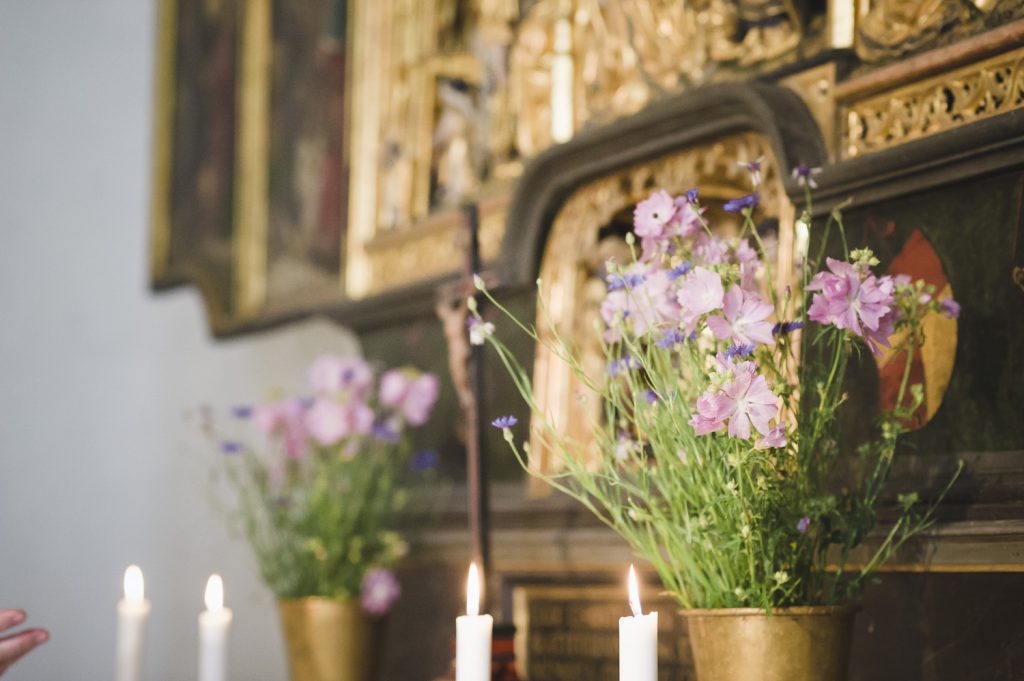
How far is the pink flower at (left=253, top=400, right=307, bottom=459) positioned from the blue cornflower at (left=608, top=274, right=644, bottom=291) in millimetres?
1687

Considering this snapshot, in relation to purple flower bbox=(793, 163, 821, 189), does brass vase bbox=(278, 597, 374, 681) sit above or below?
below

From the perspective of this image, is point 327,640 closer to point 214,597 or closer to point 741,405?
point 214,597

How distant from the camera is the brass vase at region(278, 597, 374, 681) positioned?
355 centimetres

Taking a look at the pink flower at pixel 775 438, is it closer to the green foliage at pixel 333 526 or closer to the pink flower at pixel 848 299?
the pink flower at pixel 848 299

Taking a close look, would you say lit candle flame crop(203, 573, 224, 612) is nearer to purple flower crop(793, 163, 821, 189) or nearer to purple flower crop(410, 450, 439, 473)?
purple flower crop(793, 163, 821, 189)

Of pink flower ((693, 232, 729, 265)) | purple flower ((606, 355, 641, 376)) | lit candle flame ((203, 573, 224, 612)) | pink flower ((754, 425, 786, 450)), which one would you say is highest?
pink flower ((693, 232, 729, 265))

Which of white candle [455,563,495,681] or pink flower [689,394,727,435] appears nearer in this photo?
white candle [455,563,495,681]

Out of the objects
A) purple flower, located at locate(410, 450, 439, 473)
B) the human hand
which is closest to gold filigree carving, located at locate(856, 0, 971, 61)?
purple flower, located at locate(410, 450, 439, 473)

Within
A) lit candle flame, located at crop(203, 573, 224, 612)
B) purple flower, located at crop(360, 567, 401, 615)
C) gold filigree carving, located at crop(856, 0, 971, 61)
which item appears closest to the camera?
lit candle flame, located at crop(203, 573, 224, 612)

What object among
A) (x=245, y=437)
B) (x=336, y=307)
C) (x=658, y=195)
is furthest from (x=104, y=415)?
(x=658, y=195)

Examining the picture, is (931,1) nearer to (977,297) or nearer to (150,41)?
(977,297)

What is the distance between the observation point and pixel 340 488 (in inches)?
146

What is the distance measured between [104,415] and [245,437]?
3.76 feet

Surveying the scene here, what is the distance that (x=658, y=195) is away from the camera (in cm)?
221
